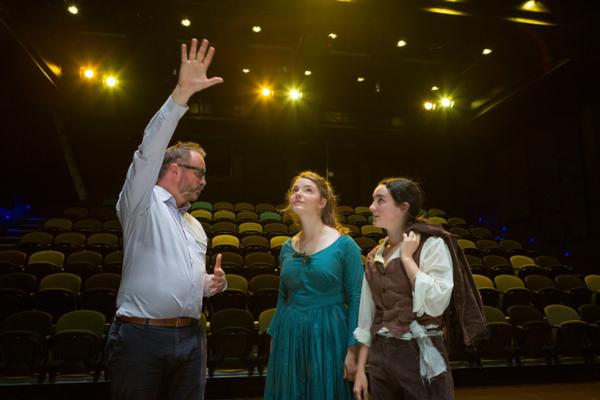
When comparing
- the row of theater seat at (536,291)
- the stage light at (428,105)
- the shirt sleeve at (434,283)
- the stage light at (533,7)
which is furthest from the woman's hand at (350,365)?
the stage light at (428,105)

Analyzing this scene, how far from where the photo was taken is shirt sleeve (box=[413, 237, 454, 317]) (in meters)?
1.55

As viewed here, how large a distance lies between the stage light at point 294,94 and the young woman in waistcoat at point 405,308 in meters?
9.63

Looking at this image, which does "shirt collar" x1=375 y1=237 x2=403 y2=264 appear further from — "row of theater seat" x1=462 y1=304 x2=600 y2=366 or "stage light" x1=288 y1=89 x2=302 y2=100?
"stage light" x1=288 y1=89 x2=302 y2=100

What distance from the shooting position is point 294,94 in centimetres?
1120

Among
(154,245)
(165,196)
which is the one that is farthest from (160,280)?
(165,196)

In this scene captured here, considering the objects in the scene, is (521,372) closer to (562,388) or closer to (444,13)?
(562,388)

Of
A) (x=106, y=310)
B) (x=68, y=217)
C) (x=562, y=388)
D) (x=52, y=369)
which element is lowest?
(x=562, y=388)

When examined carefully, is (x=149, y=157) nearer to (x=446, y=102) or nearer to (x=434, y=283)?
(x=434, y=283)

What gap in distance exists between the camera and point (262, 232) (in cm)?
820

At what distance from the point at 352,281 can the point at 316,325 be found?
24cm

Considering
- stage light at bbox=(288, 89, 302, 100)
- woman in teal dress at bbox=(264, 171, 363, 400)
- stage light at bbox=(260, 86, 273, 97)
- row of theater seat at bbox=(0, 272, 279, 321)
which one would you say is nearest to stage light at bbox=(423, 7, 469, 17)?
stage light at bbox=(288, 89, 302, 100)

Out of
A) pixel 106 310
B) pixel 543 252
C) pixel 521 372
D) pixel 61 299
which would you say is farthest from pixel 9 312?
pixel 543 252

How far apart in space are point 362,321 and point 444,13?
22.3 feet

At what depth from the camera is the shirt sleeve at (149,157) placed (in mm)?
1601
